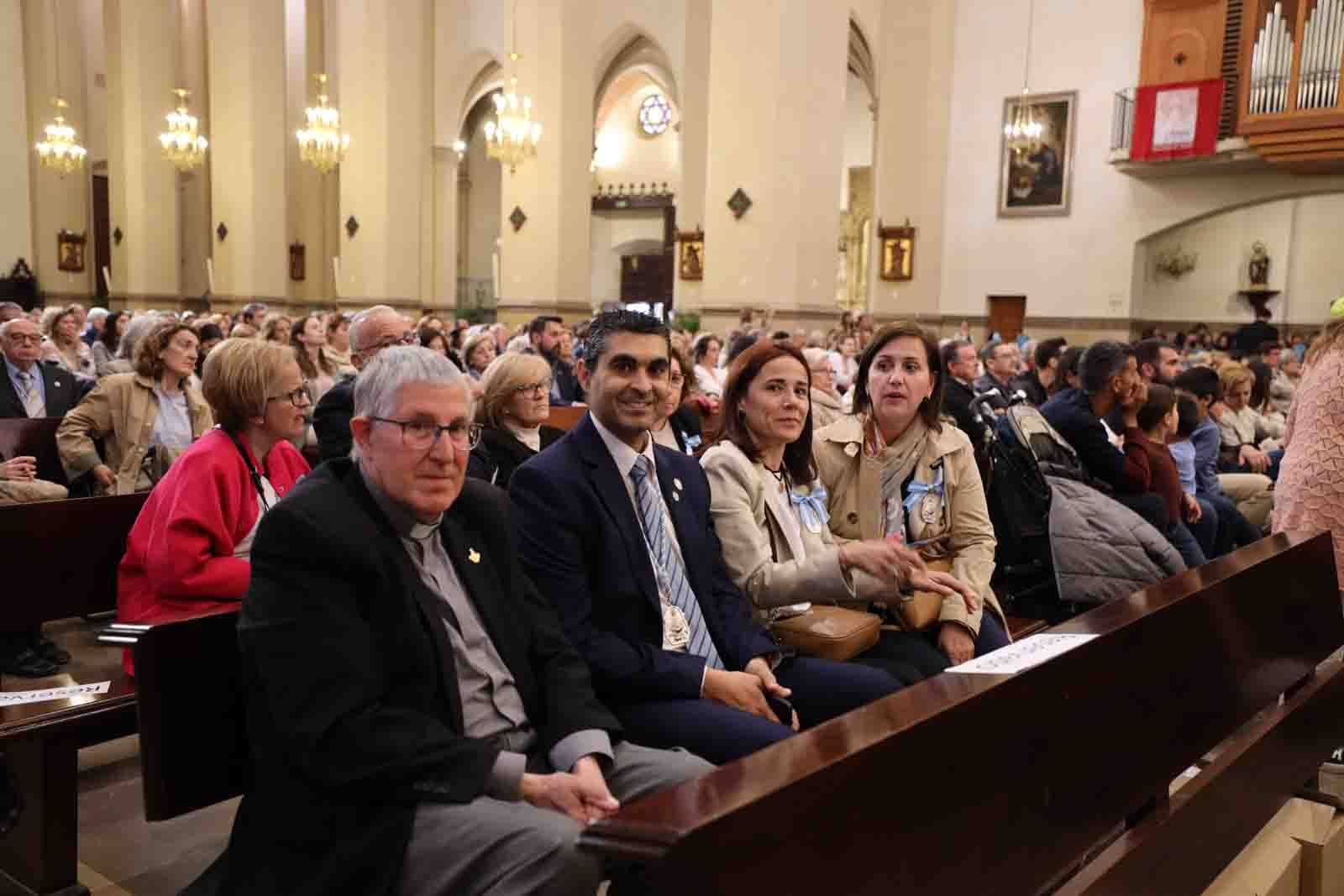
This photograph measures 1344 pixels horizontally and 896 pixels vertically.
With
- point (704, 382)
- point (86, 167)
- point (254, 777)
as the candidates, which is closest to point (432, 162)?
point (86, 167)

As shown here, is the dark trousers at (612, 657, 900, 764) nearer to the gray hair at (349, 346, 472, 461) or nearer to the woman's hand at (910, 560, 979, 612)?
the woman's hand at (910, 560, 979, 612)

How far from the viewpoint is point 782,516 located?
9.96ft

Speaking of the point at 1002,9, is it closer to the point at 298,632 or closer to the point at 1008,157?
the point at 1008,157

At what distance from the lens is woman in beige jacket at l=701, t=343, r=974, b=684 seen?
279 centimetres

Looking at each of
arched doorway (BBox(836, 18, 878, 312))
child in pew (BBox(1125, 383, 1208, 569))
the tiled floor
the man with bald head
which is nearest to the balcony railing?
arched doorway (BBox(836, 18, 878, 312))

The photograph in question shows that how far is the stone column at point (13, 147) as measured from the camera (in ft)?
59.2

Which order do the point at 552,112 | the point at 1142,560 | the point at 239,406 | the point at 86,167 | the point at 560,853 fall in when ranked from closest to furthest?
1. the point at 560,853
2. the point at 239,406
3. the point at 1142,560
4. the point at 552,112
5. the point at 86,167

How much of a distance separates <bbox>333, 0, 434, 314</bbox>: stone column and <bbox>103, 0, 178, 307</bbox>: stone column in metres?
4.47

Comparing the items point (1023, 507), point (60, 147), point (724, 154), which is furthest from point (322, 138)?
point (1023, 507)

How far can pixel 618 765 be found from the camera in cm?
211

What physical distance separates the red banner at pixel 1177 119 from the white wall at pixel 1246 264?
188 cm

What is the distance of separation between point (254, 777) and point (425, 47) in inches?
756

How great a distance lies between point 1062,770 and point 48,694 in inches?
92.9

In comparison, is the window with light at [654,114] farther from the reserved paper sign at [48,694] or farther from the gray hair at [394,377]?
the gray hair at [394,377]
